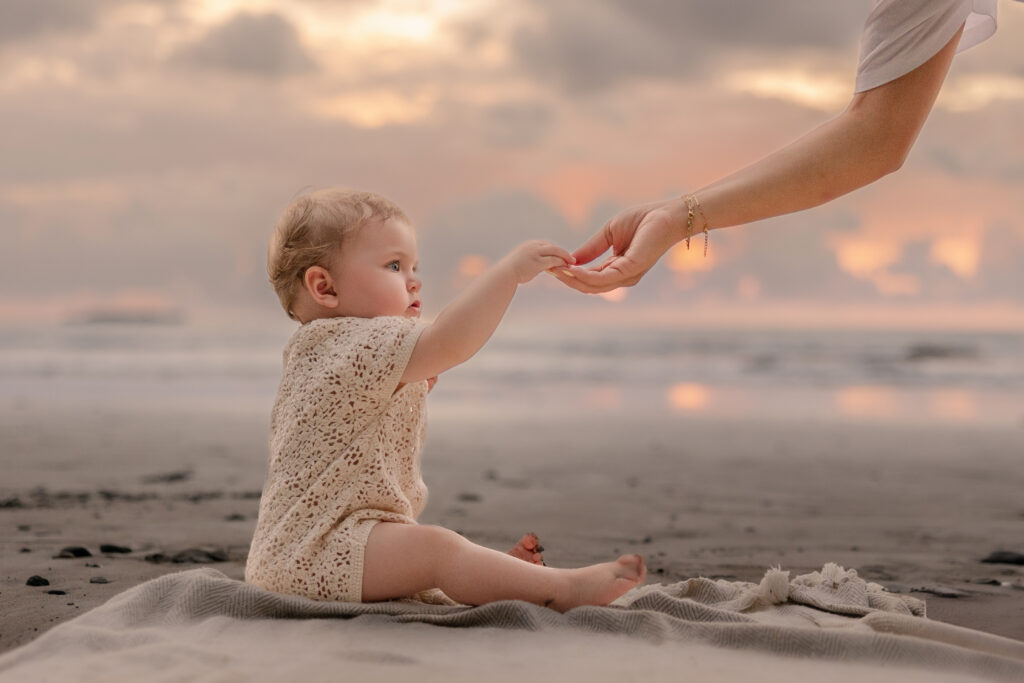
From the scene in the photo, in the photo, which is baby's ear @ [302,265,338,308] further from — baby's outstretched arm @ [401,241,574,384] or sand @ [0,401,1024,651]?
Result: sand @ [0,401,1024,651]

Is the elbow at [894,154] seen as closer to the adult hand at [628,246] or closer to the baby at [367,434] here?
the adult hand at [628,246]

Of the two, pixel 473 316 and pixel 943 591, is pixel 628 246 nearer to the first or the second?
pixel 473 316

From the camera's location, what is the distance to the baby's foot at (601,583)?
8.05 ft

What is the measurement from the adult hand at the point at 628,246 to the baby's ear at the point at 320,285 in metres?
0.65

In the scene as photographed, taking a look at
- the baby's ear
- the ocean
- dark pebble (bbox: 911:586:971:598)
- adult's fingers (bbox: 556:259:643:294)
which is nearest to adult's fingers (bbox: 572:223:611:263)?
adult's fingers (bbox: 556:259:643:294)

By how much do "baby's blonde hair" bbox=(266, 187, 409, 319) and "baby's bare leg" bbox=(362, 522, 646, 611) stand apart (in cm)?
79

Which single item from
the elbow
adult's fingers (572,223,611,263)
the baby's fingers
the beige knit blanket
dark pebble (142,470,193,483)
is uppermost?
the elbow

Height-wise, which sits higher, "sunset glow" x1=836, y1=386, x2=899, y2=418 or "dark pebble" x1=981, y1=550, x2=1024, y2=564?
"sunset glow" x1=836, y1=386, x2=899, y2=418

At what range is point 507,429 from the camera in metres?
8.62

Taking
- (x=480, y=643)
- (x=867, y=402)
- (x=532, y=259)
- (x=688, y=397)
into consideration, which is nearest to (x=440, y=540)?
(x=480, y=643)

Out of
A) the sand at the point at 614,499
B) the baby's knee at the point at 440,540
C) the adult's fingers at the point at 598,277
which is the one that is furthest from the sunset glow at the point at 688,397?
the baby's knee at the point at 440,540

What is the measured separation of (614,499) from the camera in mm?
5230

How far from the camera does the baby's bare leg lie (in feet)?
8.14

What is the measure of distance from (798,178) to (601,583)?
1.29 metres
